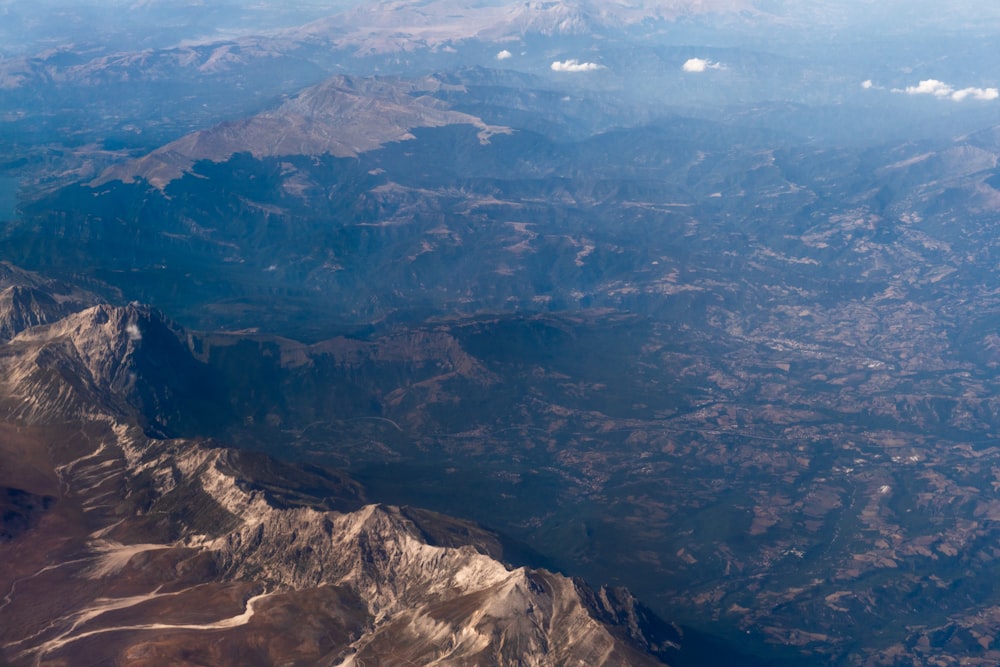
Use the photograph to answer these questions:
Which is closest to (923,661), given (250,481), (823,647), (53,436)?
(823,647)

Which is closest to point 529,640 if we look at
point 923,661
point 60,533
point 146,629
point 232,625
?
point 232,625

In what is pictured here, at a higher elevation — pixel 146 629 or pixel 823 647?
pixel 146 629

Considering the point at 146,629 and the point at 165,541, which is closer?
the point at 146,629

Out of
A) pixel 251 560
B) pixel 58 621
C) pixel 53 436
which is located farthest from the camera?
pixel 53 436

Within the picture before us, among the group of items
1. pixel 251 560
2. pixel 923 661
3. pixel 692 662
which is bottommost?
pixel 923 661

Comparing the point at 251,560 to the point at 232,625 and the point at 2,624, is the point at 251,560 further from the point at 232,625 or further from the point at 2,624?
the point at 2,624

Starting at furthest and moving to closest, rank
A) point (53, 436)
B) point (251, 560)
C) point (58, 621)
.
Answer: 1. point (53, 436)
2. point (251, 560)
3. point (58, 621)
